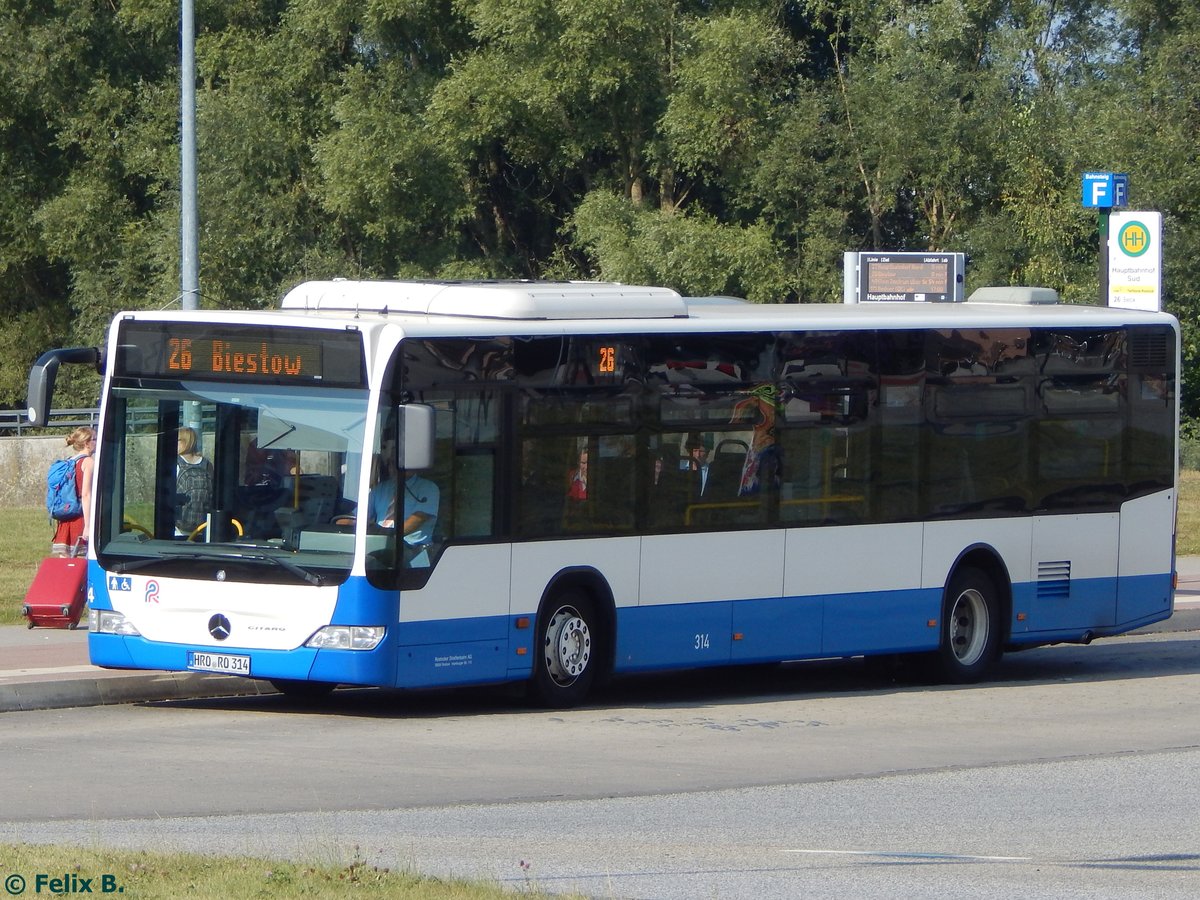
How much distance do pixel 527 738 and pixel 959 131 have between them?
32325mm

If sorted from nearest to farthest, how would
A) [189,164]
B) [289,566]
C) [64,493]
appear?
[289,566] → [64,493] → [189,164]

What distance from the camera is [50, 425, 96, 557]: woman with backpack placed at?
16812 mm

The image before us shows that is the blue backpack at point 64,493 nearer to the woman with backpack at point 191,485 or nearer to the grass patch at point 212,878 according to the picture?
the woman with backpack at point 191,485

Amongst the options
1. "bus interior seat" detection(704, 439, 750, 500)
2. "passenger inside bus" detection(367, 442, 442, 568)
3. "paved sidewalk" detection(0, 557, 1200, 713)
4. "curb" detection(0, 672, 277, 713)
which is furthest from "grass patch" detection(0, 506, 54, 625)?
"bus interior seat" detection(704, 439, 750, 500)

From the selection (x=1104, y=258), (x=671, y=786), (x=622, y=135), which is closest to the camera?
(x=671, y=786)

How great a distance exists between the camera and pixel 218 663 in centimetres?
1230

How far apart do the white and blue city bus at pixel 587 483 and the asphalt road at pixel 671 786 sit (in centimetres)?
56

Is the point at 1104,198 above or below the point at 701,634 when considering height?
above

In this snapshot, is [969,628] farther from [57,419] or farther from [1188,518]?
[57,419]

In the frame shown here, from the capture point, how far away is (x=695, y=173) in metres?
42.8

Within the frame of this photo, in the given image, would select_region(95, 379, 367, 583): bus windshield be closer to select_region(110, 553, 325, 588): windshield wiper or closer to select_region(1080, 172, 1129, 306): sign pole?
select_region(110, 553, 325, 588): windshield wiper

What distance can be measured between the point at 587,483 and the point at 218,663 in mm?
2669

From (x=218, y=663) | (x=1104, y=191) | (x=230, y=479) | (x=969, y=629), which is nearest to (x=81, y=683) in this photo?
(x=218, y=663)

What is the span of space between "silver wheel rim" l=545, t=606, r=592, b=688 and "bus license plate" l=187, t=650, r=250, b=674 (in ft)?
6.59
